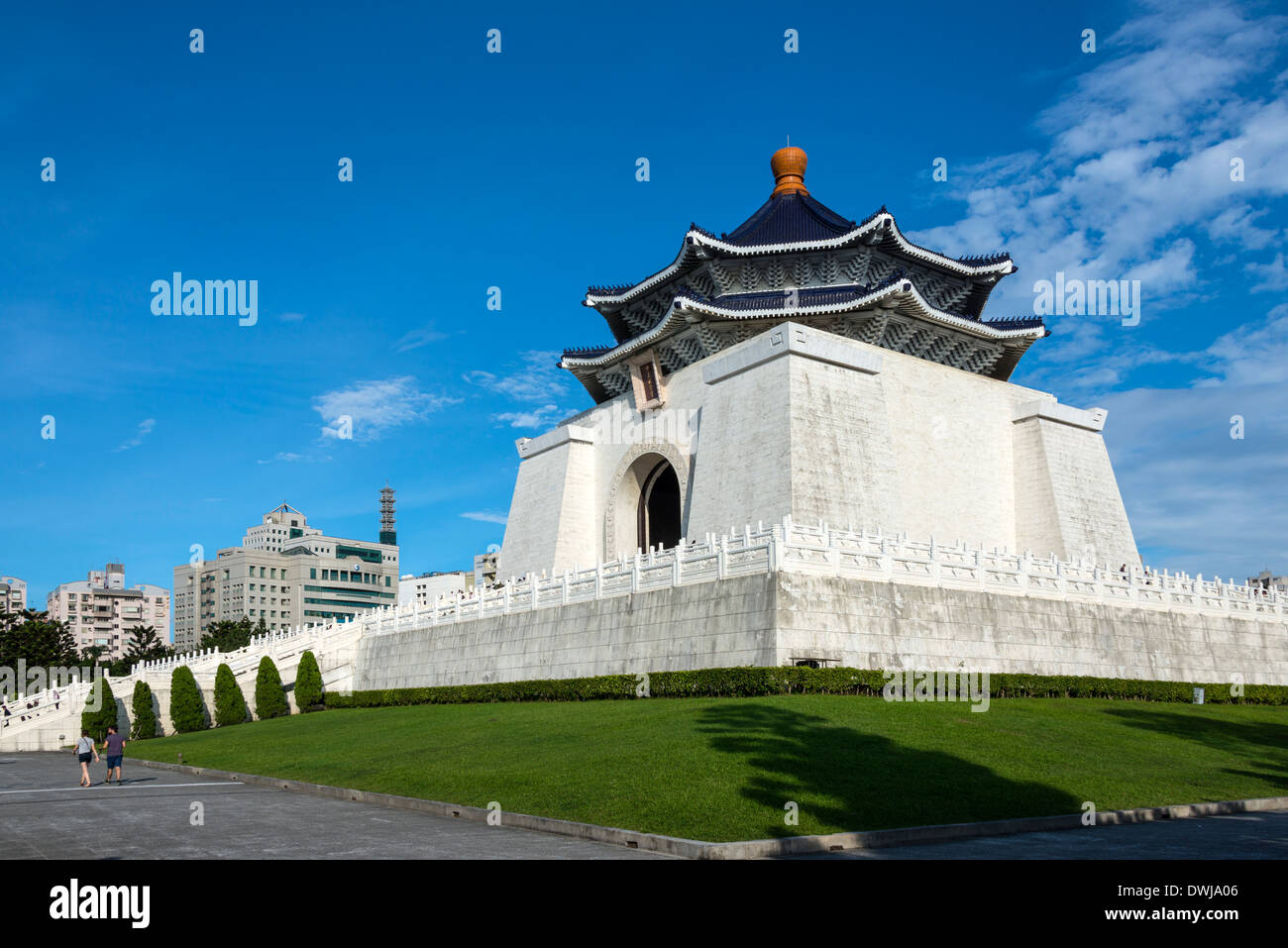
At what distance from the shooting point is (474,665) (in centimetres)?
2375

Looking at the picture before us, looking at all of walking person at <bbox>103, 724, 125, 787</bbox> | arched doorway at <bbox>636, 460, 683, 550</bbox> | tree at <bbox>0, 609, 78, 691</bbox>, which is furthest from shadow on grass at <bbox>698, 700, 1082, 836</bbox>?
tree at <bbox>0, 609, 78, 691</bbox>

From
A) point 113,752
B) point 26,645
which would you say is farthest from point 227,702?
point 26,645

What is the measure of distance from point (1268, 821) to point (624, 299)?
25.0 m

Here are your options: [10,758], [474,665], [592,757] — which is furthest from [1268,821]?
[10,758]

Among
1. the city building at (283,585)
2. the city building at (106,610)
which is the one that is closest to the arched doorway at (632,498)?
the city building at (283,585)

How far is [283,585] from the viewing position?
98438 mm

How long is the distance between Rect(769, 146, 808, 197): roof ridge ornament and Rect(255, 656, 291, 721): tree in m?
21.0

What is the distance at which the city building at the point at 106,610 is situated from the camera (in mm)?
109562

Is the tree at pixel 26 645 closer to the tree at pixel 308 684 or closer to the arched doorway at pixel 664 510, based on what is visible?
the tree at pixel 308 684

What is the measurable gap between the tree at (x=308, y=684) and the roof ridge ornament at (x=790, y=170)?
20.2 meters

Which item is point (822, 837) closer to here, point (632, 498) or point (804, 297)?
point (804, 297)

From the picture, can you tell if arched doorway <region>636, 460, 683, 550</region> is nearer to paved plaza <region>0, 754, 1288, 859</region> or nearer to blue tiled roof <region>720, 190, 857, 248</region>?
blue tiled roof <region>720, 190, 857, 248</region>

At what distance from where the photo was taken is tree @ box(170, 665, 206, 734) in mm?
26578
